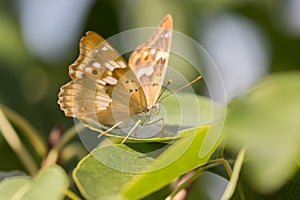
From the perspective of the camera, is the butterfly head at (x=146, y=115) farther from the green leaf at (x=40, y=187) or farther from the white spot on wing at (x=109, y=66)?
the green leaf at (x=40, y=187)

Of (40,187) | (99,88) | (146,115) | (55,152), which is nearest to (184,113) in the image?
(146,115)

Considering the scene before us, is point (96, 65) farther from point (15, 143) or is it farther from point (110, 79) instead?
point (15, 143)

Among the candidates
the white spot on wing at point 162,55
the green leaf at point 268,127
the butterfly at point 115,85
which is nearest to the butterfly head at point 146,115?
the butterfly at point 115,85

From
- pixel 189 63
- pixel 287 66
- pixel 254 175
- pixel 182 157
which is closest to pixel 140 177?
pixel 182 157

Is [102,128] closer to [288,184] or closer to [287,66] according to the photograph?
[288,184]

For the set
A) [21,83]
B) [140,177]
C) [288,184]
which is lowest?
[21,83]

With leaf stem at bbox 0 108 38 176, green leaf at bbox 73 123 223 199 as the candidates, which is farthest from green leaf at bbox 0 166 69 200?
leaf stem at bbox 0 108 38 176
